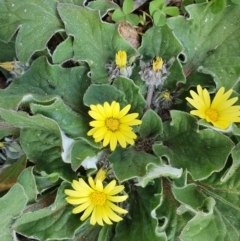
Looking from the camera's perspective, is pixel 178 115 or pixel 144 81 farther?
pixel 144 81

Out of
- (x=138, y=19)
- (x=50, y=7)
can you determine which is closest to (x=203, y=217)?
(x=138, y=19)

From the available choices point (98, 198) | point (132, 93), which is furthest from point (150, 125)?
point (98, 198)

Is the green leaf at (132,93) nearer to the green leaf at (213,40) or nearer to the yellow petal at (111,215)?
the green leaf at (213,40)

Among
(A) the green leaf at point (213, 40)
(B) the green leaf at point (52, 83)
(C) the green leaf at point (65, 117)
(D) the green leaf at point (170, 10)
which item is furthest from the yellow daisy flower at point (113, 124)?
(D) the green leaf at point (170, 10)

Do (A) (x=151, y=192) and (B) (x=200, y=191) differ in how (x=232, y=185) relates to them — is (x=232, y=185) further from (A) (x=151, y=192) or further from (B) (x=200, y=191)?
(A) (x=151, y=192)

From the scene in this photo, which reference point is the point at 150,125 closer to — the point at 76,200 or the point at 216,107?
the point at 216,107
